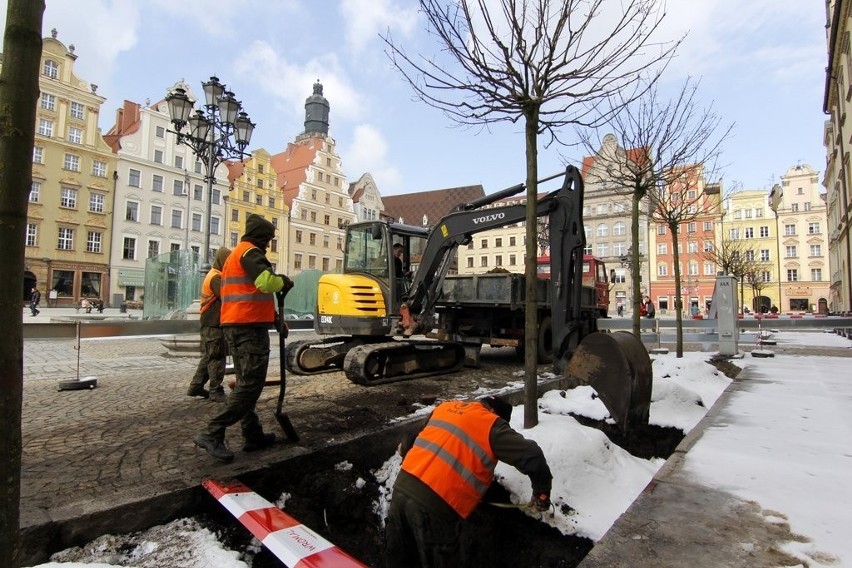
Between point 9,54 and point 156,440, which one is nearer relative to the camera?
point 9,54

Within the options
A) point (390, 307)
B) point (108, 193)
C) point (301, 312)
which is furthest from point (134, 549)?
point (108, 193)

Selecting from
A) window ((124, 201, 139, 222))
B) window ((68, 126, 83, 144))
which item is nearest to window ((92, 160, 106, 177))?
window ((68, 126, 83, 144))

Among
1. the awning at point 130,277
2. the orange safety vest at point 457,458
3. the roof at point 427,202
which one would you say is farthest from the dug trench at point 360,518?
the roof at point 427,202

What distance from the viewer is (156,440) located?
13.7 feet

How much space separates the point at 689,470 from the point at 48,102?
152ft

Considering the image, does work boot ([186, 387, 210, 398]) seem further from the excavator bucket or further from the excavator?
the excavator bucket

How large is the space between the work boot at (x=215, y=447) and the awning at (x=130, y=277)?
40631 mm

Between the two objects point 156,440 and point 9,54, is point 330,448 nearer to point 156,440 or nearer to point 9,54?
point 156,440

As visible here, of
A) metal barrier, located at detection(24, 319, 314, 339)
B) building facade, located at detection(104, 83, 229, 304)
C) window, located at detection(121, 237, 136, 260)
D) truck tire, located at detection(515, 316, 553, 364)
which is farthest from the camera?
window, located at detection(121, 237, 136, 260)

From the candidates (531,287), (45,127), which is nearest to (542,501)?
(531,287)

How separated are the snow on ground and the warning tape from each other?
20 centimetres

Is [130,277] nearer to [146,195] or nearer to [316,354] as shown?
[146,195]

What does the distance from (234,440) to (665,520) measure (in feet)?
11.5

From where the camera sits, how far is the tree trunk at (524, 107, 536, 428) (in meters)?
4.81
